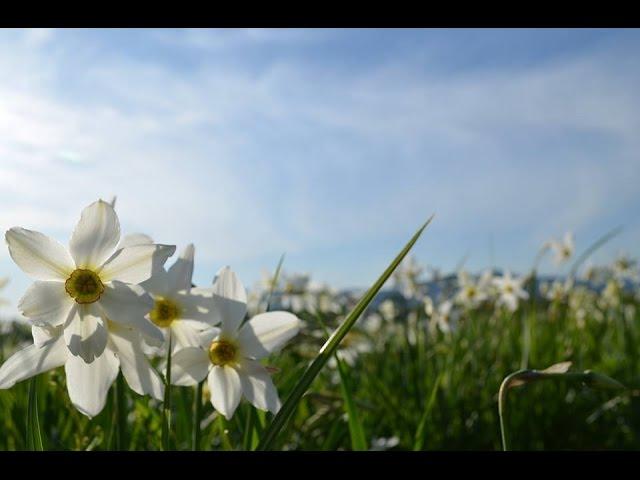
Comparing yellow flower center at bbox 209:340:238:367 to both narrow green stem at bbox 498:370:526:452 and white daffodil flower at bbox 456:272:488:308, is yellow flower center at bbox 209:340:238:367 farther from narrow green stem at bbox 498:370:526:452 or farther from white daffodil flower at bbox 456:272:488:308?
white daffodil flower at bbox 456:272:488:308

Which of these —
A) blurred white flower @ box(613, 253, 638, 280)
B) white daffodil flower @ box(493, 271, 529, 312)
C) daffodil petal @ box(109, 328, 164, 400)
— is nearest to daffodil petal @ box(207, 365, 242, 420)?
daffodil petal @ box(109, 328, 164, 400)

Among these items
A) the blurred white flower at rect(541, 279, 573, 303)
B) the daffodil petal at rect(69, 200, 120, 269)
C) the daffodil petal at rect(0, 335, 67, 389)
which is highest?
the blurred white flower at rect(541, 279, 573, 303)

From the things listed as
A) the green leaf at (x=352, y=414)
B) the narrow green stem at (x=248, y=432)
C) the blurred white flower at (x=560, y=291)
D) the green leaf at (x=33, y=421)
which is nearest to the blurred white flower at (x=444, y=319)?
the blurred white flower at (x=560, y=291)

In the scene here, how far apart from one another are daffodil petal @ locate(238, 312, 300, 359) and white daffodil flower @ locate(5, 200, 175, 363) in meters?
0.17

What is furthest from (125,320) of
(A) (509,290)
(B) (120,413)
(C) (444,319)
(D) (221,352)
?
(A) (509,290)

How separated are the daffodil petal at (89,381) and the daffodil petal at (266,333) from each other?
0.20 meters

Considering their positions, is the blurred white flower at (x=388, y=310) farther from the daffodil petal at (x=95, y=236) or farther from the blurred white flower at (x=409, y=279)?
the daffodil petal at (x=95, y=236)

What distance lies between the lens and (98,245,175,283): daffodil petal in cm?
90

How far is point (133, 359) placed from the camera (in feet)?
3.15

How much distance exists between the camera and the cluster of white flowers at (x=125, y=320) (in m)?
0.89

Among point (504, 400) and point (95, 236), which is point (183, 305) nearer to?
point (95, 236)
